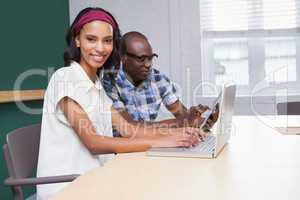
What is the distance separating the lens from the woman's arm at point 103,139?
4.38 feet

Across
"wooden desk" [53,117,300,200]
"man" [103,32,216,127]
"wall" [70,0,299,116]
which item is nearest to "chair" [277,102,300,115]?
"wall" [70,0,299,116]

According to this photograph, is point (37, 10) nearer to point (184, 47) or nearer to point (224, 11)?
point (184, 47)

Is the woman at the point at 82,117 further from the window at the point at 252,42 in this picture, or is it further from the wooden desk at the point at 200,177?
the window at the point at 252,42

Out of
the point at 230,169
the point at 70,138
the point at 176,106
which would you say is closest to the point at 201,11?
the point at 176,106

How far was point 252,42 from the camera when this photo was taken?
318 cm

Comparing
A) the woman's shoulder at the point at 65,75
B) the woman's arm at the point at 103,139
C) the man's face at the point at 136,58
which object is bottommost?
the woman's arm at the point at 103,139

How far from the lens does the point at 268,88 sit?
10.3ft

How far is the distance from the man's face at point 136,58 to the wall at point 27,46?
922mm

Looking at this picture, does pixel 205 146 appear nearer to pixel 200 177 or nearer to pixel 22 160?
pixel 200 177

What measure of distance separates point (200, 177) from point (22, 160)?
813mm

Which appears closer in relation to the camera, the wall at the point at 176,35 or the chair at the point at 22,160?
the chair at the point at 22,160

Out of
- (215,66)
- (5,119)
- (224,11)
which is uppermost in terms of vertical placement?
(224,11)

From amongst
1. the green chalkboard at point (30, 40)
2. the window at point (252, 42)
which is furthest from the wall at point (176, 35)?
the green chalkboard at point (30, 40)

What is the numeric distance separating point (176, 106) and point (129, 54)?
54 centimetres
